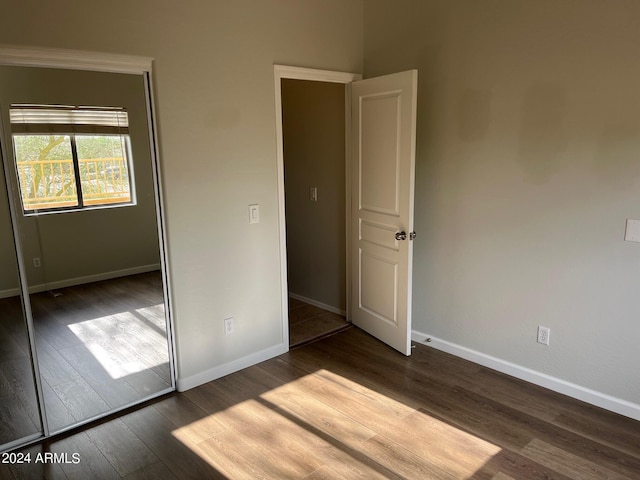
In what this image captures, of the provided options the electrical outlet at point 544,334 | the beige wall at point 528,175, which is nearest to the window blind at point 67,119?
the beige wall at point 528,175

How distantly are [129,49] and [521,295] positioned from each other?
2.87m

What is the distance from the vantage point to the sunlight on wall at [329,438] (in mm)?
2359

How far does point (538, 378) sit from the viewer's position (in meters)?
3.12

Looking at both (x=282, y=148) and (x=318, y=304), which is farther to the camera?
(x=318, y=304)

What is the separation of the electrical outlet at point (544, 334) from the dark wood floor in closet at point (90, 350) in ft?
8.17

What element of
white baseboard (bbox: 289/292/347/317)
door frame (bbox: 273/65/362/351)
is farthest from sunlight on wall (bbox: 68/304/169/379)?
white baseboard (bbox: 289/292/347/317)

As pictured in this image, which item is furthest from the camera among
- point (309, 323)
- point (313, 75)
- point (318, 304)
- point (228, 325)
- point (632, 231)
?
point (318, 304)

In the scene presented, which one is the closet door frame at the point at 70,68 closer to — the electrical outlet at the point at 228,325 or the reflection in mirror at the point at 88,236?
the reflection in mirror at the point at 88,236

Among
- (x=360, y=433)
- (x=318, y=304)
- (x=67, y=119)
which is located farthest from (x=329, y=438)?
(x=67, y=119)

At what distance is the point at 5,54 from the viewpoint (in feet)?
7.40

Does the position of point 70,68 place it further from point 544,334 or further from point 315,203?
point 544,334

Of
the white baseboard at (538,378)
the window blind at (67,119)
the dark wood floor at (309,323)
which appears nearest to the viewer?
the window blind at (67,119)

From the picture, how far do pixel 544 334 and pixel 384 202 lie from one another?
1429 millimetres

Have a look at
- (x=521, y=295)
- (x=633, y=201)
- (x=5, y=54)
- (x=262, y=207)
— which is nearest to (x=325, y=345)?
(x=262, y=207)
